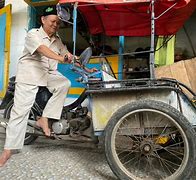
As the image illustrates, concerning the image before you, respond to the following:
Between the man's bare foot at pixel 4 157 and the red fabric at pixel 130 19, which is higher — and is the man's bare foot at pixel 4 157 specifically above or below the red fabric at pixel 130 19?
below

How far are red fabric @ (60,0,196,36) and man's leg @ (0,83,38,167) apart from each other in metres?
1.17

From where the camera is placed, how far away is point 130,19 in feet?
10.9

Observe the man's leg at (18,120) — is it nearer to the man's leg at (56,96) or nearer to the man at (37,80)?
the man at (37,80)

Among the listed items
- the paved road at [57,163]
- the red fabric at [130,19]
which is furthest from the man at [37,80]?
the red fabric at [130,19]

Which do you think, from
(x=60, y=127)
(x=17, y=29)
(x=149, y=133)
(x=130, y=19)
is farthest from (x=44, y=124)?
(x=17, y=29)

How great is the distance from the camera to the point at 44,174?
2.39 m

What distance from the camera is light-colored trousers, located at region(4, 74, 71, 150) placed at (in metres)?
2.59

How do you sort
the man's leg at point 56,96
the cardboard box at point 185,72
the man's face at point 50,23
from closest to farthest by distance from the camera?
the man's face at point 50,23, the man's leg at point 56,96, the cardboard box at point 185,72

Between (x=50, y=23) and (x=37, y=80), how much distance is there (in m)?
0.68

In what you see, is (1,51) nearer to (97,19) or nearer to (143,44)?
(97,19)

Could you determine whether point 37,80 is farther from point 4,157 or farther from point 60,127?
point 4,157

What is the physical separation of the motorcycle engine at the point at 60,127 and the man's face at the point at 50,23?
1.08 meters

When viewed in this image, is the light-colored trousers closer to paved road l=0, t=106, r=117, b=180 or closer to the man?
the man

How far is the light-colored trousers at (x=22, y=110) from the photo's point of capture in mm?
2586
